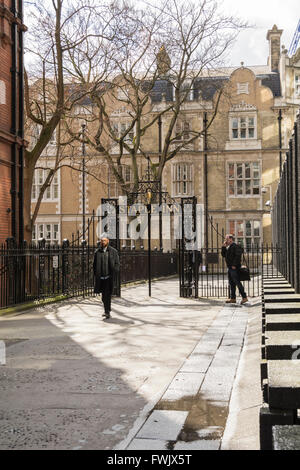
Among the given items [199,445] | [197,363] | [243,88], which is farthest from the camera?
[243,88]

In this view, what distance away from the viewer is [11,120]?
16438 mm

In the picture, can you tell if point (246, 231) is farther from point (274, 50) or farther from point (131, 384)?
point (131, 384)

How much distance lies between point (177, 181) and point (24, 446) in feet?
121

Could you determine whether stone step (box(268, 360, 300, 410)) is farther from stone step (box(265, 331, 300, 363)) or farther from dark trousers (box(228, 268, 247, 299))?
dark trousers (box(228, 268, 247, 299))

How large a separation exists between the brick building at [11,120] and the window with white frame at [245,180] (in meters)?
24.9

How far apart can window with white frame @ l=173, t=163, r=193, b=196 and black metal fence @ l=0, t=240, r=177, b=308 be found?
58.0ft

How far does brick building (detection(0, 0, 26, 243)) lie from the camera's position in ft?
51.7

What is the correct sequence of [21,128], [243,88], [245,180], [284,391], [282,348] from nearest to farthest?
[284,391]
[282,348]
[21,128]
[245,180]
[243,88]

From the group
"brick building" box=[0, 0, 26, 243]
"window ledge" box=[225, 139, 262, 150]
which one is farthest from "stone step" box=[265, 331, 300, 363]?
"window ledge" box=[225, 139, 262, 150]

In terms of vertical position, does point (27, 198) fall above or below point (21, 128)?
below

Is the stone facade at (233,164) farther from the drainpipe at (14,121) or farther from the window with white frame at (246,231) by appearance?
the drainpipe at (14,121)

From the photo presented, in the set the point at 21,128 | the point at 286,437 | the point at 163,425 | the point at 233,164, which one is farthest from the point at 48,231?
the point at 286,437

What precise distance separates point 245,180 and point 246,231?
3.66 metres

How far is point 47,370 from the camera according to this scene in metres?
6.83
